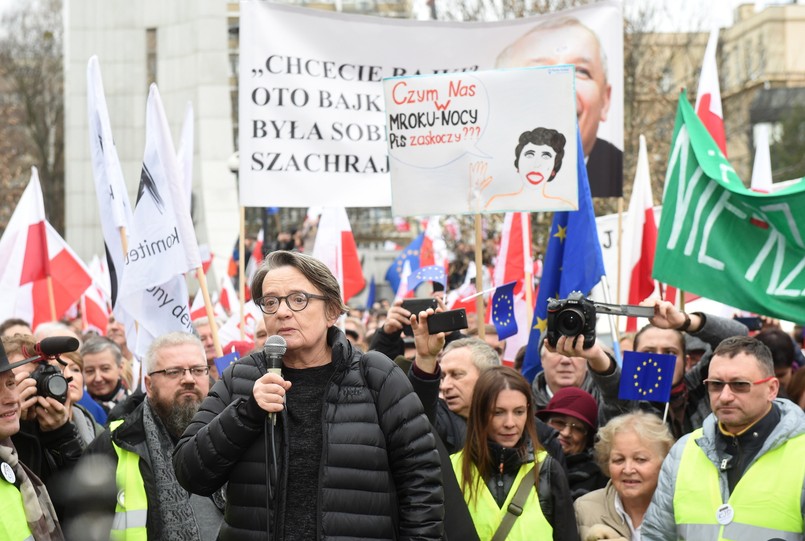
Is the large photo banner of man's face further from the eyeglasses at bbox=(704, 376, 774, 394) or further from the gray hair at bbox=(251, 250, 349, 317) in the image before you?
the gray hair at bbox=(251, 250, 349, 317)

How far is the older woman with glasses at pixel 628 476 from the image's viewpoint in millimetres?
5539

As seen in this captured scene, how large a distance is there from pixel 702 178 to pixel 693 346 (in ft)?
3.30

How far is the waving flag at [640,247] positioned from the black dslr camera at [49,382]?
5446 mm

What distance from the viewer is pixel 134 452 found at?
5203 millimetres

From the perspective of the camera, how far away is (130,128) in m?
43.1

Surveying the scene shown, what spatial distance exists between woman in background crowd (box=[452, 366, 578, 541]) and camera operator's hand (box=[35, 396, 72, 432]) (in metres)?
1.68

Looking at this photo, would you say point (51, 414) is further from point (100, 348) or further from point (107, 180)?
point (107, 180)

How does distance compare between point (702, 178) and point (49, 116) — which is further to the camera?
point (49, 116)

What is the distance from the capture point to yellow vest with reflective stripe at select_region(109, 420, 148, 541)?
16.7 feet

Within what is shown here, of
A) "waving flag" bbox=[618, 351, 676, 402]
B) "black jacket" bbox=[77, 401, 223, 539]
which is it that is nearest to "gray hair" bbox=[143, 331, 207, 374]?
"black jacket" bbox=[77, 401, 223, 539]

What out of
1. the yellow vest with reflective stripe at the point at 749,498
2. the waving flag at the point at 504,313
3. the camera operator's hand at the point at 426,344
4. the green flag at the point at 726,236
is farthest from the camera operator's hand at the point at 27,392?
the green flag at the point at 726,236

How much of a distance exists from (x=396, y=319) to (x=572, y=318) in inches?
30.6

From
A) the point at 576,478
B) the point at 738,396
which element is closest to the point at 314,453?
the point at 738,396

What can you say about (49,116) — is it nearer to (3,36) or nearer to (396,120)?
(3,36)
